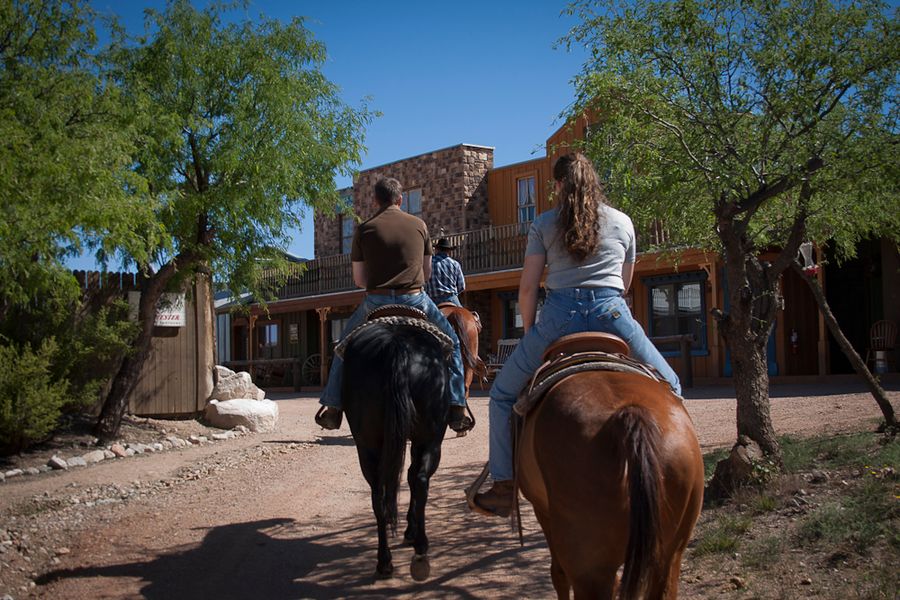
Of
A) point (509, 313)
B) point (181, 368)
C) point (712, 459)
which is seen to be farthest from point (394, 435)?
point (509, 313)

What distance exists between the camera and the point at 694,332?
790 inches

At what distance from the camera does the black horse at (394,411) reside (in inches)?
209

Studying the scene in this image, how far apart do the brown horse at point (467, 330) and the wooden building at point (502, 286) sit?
198 cm

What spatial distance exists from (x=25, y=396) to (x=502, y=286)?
14985 millimetres

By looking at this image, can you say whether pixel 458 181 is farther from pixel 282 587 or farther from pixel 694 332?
pixel 282 587

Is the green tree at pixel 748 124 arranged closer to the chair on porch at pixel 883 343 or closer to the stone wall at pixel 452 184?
the chair on porch at pixel 883 343

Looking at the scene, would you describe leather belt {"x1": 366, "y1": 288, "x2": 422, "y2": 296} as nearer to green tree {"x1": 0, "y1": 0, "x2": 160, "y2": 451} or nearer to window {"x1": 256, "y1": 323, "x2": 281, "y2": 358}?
green tree {"x1": 0, "y1": 0, "x2": 160, "y2": 451}

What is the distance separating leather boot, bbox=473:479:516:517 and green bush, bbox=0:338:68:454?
7.70 meters

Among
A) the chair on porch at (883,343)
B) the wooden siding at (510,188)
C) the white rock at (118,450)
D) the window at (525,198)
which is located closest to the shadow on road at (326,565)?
the white rock at (118,450)

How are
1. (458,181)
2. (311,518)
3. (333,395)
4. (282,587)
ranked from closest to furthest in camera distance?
(282,587) → (333,395) → (311,518) → (458,181)

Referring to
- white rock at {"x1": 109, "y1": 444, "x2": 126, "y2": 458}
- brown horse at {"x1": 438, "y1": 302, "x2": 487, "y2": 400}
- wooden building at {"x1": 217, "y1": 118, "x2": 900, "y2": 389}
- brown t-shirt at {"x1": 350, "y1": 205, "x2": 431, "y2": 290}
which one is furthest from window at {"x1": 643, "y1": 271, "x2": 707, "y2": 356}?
brown t-shirt at {"x1": 350, "y1": 205, "x2": 431, "y2": 290}

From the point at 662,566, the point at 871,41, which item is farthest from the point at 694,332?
the point at 662,566

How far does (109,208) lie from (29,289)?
1352 millimetres

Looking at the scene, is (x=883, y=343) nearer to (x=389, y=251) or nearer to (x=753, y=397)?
(x=753, y=397)
